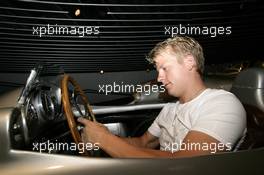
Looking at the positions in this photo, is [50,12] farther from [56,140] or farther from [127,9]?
[56,140]

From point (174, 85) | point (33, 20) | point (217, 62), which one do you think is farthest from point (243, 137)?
point (217, 62)

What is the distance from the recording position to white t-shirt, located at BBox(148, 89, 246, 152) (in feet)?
3.77

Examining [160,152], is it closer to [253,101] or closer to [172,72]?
[172,72]

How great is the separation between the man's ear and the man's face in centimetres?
2

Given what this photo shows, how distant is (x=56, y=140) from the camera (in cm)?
150

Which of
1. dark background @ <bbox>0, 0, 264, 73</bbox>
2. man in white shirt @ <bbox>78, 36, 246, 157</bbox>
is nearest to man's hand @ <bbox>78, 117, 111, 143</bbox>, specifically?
man in white shirt @ <bbox>78, 36, 246, 157</bbox>

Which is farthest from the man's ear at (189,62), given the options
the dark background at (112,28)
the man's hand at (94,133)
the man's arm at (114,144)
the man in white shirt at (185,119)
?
the dark background at (112,28)

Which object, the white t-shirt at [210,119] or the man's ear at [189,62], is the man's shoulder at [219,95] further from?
the man's ear at [189,62]

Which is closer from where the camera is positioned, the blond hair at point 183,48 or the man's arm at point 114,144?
the man's arm at point 114,144

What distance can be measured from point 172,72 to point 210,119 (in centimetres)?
28

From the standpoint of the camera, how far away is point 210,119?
117 centimetres

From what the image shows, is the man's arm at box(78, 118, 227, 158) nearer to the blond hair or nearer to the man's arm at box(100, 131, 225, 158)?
the man's arm at box(100, 131, 225, 158)

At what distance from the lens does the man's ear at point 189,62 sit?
136 centimetres

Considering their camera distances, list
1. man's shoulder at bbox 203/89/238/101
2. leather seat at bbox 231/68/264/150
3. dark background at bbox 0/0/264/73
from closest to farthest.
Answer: man's shoulder at bbox 203/89/238/101, leather seat at bbox 231/68/264/150, dark background at bbox 0/0/264/73
